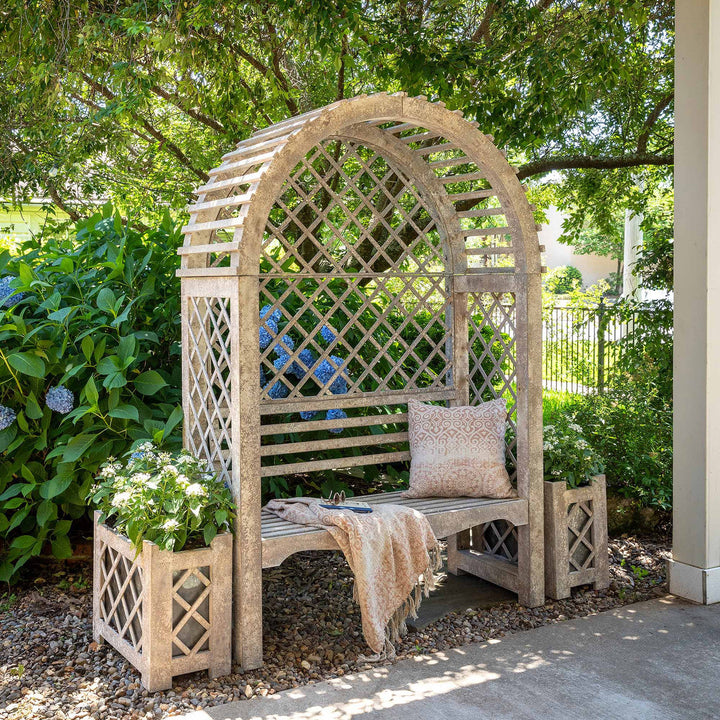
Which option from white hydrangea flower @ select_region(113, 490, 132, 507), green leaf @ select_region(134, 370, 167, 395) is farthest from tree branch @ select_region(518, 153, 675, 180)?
white hydrangea flower @ select_region(113, 490, 132, 507)

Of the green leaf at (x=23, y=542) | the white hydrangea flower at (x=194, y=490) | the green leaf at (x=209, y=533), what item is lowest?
the green leaf at (x=23, y=542)

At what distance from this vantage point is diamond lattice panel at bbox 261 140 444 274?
3875 mm

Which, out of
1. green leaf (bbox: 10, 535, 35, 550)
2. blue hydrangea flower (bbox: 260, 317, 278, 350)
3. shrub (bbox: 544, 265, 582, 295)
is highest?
shrub (bbox: 544, 265, 582, 295)

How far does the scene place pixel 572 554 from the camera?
12.6ft

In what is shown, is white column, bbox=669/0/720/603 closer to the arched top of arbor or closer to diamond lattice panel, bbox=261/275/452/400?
the arched top of arbor

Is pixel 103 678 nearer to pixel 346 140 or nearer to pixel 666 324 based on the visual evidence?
pixel 346 140

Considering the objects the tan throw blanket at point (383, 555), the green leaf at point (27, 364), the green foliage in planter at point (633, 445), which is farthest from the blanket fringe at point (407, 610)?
the green foliage in planter at point (633, 445)

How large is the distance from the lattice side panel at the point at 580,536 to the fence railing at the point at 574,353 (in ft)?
14.0

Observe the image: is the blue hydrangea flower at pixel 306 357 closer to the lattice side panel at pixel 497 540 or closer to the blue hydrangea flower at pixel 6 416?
the lattice side panel at pixel 497 540

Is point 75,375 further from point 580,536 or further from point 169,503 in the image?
point 580,536

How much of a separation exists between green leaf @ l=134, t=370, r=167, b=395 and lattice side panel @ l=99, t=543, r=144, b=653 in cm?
73

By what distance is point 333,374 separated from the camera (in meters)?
3.87

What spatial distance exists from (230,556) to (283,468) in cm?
67

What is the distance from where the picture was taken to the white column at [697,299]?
365 cm
